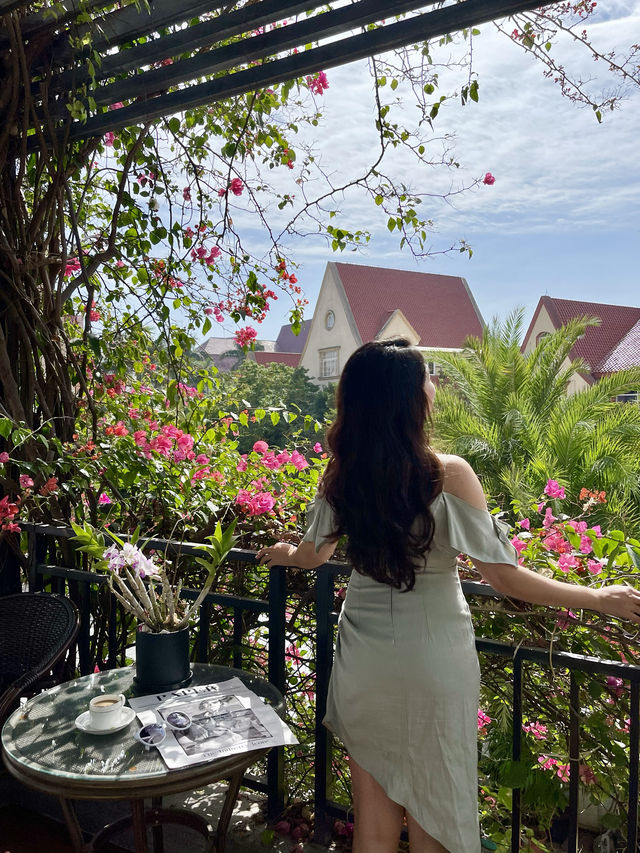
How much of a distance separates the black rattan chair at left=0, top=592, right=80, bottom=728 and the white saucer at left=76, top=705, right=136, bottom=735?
0.54 m

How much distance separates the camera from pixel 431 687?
1296 mm

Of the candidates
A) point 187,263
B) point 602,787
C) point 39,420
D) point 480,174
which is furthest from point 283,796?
point 480,174

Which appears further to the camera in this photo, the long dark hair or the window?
the window

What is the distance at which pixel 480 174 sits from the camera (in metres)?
2.63

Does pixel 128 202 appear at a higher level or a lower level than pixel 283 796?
higher

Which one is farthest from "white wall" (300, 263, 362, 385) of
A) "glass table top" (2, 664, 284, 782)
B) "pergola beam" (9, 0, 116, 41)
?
"glass table top" (2, 664, 284, 782)

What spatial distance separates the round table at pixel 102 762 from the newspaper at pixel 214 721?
0.08 ft

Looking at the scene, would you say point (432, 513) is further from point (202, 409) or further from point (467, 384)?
point (467, 384)

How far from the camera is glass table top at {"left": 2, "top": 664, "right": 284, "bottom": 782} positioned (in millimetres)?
1275

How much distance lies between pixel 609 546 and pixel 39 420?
6.81ft

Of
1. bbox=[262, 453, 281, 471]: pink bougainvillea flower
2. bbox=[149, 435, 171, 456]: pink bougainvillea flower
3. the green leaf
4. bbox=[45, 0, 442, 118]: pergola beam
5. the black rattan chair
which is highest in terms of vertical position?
bbox=[45, 0, 442, 118]: pergola beam

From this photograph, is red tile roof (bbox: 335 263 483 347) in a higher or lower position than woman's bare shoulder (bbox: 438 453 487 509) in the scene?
higher

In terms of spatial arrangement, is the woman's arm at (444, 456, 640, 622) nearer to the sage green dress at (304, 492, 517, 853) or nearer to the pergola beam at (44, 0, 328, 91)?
the sage green dress at (304, 492, 517, 853)

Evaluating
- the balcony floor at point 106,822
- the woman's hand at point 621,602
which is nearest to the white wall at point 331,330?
the balcony floor at point 106,822
